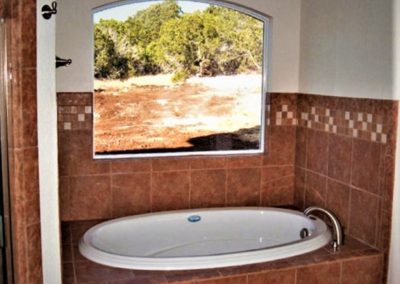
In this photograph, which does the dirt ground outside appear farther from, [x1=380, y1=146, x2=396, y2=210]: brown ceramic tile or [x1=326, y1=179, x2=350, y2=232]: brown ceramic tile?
[x1=380, y1=146, x2=396, y2=210]: brown ceramic tile

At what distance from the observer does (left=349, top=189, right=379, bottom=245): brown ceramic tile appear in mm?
3025

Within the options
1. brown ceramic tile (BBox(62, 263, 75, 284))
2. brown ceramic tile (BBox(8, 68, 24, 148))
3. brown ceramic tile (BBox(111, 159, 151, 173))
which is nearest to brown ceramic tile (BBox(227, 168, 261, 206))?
brown ceramic tile (BBox(111, 159, 151, 173))

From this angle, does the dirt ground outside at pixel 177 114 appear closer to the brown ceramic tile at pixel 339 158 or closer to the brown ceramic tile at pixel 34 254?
→ the brown ceramic tile at pixel 339 158

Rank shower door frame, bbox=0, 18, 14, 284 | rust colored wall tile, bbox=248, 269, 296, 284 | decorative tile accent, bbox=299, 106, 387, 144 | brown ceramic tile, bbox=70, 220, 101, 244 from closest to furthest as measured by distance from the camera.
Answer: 1. shower door frame, bbox=0, 18, 14, 284
2. rust colored wall tile, bbox=248, 269, 296, 284
3. decorative tile accent, bbox=299, 106, 387, 144
4. brown ceramic tile, bbox=70, 220, 101, 244

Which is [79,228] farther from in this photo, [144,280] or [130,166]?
[144,280]

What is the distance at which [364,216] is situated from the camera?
311 cm

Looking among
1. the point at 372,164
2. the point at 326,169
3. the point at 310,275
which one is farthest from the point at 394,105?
the point at 310,275

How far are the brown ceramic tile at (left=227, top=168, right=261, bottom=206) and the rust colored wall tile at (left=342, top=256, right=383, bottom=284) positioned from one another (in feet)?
3.92

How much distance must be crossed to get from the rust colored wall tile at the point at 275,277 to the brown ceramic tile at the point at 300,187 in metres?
1.26

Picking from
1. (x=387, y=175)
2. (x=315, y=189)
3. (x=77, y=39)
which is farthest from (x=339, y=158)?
(x=77, y=39)

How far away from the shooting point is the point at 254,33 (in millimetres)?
3875

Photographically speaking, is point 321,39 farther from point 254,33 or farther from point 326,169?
point 326,169

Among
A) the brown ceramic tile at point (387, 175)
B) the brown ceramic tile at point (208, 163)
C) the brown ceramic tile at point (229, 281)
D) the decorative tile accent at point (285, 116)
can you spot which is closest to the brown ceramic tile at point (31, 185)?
the brown ceramic tile at point (229, 281)

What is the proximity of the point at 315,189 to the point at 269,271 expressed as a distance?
1243 mm
